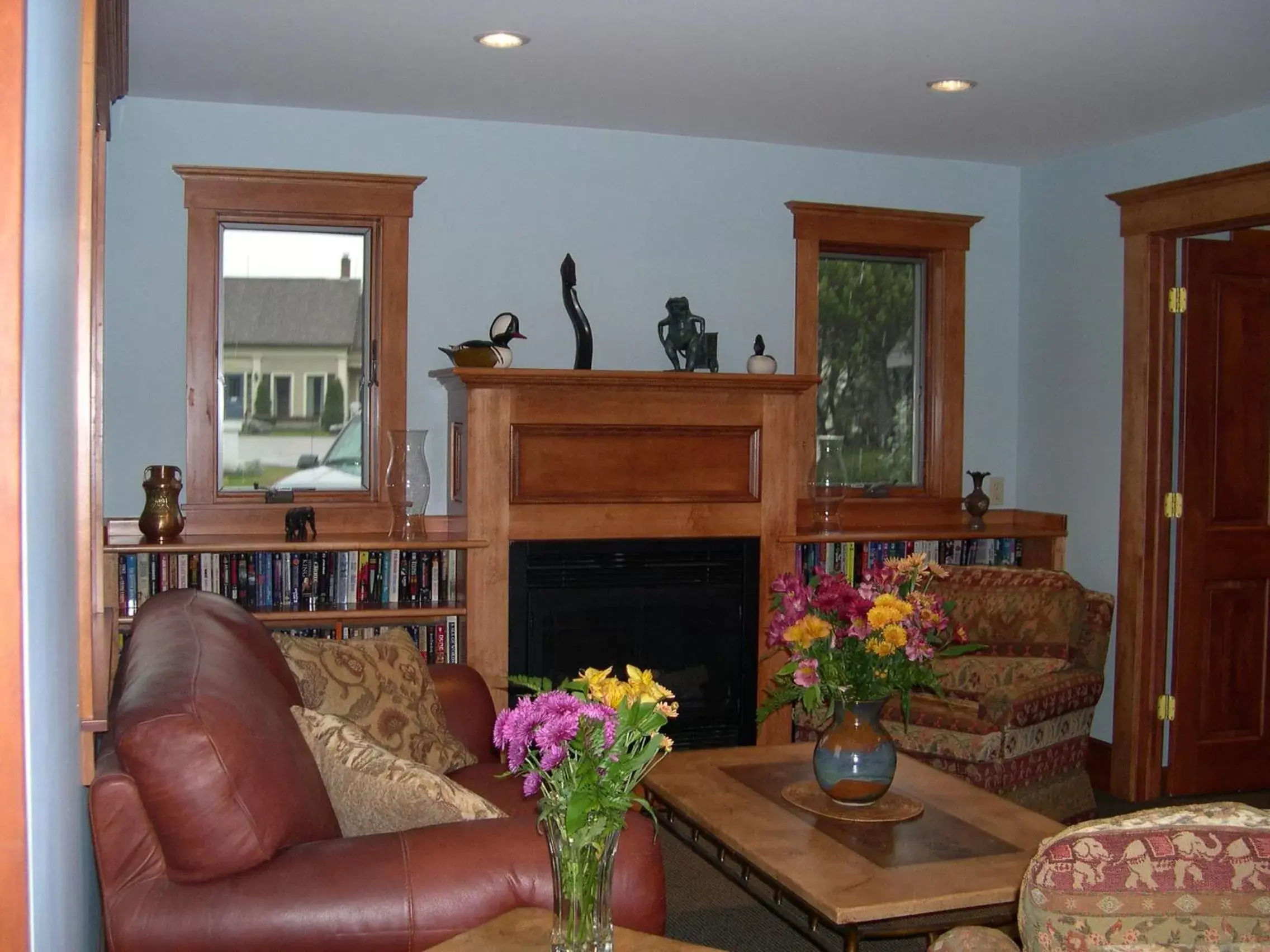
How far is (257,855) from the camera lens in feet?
7.02

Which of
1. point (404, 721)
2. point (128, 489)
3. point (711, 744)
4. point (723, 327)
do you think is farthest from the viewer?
point (723, 327)

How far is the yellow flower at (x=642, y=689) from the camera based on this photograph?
1802 millimetres

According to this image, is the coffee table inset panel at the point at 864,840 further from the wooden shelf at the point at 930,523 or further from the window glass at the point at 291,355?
the window glass at the point at 291,355

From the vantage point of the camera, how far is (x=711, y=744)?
5.00m

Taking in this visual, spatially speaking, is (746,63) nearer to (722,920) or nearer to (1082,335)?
(1082,335)

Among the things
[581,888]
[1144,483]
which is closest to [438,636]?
[1144,483]

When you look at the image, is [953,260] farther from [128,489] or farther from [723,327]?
[128,489]

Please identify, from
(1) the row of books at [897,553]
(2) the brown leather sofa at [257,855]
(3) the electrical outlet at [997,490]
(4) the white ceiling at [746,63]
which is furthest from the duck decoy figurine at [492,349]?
(2) the brown leather sofa at [257,855]

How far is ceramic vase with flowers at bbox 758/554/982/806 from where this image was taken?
2.95 meters

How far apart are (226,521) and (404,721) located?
1800mm

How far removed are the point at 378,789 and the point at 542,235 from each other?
3.11m

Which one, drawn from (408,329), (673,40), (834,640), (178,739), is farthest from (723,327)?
(178,739)

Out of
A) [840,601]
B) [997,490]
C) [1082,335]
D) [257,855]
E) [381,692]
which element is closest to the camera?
[257,855]

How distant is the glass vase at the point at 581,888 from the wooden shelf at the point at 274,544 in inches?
110
